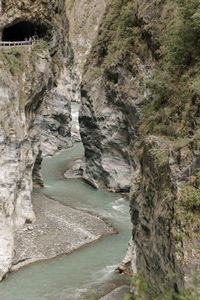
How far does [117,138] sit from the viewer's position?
3566cm

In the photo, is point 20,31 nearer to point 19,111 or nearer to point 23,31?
point 23,31

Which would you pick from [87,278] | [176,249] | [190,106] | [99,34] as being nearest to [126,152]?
[99,34]

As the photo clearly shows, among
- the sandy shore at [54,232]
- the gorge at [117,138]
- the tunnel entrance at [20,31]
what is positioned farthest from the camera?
the tunnel entrance at [20,31]

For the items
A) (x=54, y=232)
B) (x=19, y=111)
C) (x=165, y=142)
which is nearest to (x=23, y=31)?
(x=19, y=111)

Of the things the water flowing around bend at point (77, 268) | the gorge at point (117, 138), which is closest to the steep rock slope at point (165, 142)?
the gorge at point (117, 138)

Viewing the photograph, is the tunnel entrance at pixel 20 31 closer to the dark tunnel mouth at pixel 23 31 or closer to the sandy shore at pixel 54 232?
the dark tunnel mouth at pixel 23 31

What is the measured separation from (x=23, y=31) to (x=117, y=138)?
40.2ft

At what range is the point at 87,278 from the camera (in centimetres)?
1980

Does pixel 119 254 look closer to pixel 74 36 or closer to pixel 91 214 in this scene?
pixel 91 214

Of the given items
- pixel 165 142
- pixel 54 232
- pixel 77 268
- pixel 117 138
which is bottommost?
pixel 77 268

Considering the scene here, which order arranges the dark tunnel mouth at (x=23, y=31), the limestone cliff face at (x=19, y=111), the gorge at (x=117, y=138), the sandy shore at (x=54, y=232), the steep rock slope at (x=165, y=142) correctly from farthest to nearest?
the dark tunnel mouth at (x=23, y=31), the sandy shore at (x=54, y=232), the limestone cliff face at (x=19, y=111), the gorge at (x=117, y=138), the steep rock slope at (x=165, y=142)

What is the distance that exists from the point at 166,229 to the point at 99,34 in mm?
29863

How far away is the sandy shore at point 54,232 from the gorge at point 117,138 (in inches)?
5.4

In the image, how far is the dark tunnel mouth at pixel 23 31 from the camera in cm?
2991
